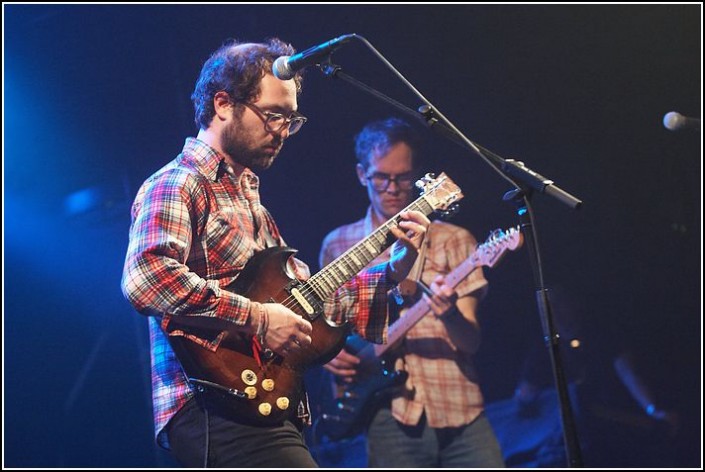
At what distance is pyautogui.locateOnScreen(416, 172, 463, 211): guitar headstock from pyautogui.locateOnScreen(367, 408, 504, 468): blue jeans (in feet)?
4.76

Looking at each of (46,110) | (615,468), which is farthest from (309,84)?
(615,468)

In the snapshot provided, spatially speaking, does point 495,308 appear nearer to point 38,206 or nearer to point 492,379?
point 492,379

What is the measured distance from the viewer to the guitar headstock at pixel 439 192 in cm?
295

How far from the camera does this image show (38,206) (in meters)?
4.67

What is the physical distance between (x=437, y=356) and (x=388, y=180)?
988 millimetres

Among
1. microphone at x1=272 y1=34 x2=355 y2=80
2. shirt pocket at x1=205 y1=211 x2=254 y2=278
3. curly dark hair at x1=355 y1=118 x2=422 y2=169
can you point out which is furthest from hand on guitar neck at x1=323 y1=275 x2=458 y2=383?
microphone at x1=272 y1=34 x2=355 y2=80

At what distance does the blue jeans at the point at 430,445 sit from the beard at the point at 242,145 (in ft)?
6.12

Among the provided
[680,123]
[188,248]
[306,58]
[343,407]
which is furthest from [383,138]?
[188,248]

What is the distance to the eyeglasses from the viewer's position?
4.21m

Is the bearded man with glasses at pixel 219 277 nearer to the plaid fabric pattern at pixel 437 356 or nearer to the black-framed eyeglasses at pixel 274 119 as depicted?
the black-framed eyeglasses at pixel 274 119

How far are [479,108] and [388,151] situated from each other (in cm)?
104

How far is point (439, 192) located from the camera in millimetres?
2961

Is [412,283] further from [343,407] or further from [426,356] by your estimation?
[343,407]

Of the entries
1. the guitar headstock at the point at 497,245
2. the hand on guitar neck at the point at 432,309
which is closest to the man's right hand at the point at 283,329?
the hand on guitar neck at the point at 432,309
